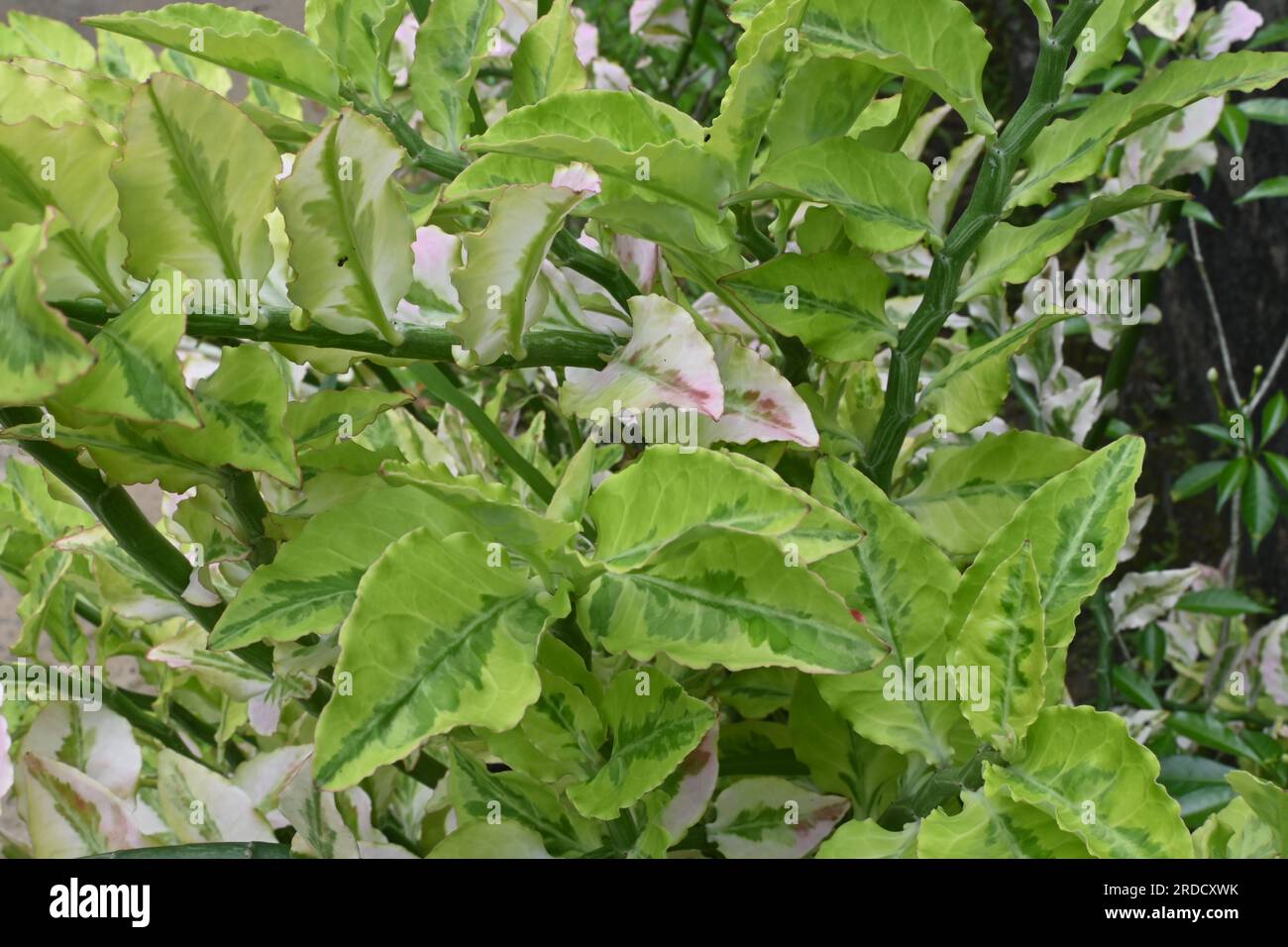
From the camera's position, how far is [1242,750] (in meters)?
0.57

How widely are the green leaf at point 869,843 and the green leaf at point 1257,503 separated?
0.50 meters

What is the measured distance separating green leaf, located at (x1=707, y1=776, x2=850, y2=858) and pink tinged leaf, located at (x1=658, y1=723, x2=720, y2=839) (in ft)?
0.06

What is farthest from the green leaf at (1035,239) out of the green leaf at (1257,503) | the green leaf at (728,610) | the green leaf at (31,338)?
the green leaf at (1257,503)

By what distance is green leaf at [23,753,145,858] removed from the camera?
0.33 m

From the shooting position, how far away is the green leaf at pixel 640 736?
27 centimetres

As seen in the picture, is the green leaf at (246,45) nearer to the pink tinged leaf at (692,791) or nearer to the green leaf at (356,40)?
the green leaf at (356,40)

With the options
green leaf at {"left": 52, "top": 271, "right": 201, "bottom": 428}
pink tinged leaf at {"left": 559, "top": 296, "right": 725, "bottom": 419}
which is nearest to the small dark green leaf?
pink tinged leaf at {"left": 559, "top": 296, "right": 725, "bottom": 419}

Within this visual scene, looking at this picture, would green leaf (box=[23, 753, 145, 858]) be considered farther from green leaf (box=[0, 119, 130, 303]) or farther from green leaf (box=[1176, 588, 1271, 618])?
green leaf (box=[1176, 588, 1271, 618])

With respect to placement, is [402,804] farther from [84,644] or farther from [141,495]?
[141,495]

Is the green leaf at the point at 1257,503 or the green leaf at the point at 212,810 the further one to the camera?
the green leaf at the point at 1257,503

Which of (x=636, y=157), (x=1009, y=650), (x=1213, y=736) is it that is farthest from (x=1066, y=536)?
(x=1213, y=736)
